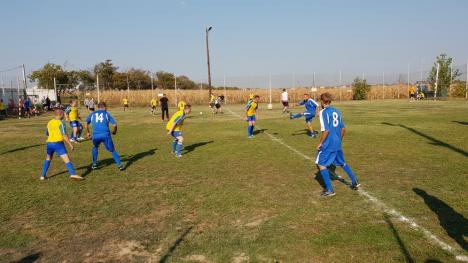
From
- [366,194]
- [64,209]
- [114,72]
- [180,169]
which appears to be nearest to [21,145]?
[180,169]

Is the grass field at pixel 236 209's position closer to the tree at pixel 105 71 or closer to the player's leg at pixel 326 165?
the player's leg at pixel 326 165

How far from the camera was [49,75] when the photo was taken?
68.4 meters

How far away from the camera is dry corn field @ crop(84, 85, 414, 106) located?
50656 millimetres

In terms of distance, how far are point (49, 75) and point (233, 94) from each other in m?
37.4

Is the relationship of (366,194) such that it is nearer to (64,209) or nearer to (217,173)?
(217,173)

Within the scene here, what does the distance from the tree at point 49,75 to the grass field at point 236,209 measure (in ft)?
208

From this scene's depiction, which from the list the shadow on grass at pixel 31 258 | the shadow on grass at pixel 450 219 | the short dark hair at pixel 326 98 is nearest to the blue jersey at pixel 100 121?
the shadow on grass at pixel 31 258

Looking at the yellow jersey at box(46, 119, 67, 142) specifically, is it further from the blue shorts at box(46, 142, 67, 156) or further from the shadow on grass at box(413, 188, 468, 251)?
the shadow on grass at box(413, 188, 468, 251)

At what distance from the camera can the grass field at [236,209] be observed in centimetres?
469

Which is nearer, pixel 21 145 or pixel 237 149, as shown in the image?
pixel 237 149

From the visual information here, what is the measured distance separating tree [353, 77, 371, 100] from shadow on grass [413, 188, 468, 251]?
50.2 metres

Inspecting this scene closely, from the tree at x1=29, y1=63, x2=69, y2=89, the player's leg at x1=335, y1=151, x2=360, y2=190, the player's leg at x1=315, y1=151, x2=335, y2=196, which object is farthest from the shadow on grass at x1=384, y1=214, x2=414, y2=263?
the tree at x1=29, y1=63, x2=69, y2=89

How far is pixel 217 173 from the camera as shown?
8.98 meters

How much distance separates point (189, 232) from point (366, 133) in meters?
12.1
